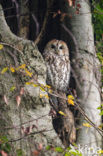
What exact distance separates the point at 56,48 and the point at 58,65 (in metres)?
0.31

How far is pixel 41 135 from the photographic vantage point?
114 inches

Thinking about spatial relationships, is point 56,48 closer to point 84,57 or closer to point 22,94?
point 84,57

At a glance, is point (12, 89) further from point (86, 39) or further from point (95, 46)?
point (95, 46)

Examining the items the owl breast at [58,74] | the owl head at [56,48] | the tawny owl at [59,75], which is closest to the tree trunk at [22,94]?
the tawny owl at [59,75]

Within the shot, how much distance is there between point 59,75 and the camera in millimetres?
3861

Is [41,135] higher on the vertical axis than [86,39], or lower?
lower

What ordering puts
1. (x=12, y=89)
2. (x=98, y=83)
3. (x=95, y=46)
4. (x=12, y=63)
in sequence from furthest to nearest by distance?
(x=95, y=46), (x=98, y=83), (x=12, y=63), (x=12, y=89)

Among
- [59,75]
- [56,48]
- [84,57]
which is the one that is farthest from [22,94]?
[56,48]

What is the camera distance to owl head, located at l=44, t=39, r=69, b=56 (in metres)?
3.92

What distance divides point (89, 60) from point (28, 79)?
1.12m

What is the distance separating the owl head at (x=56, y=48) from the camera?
154 inches

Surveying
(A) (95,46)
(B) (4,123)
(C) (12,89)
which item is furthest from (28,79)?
(A) (95,46)


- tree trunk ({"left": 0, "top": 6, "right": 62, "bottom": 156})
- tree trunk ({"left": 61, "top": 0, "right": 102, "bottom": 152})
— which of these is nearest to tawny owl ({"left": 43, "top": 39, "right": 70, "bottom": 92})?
tree trunk ({"left": 61, "top": 0, "right": 102, "bottom": 152})

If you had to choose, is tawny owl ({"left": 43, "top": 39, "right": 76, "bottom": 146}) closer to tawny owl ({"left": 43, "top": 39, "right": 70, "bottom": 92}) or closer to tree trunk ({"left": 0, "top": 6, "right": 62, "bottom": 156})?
tawny owl ({"left": 43, "top": 39, "right": 70, "bottom": 92})
